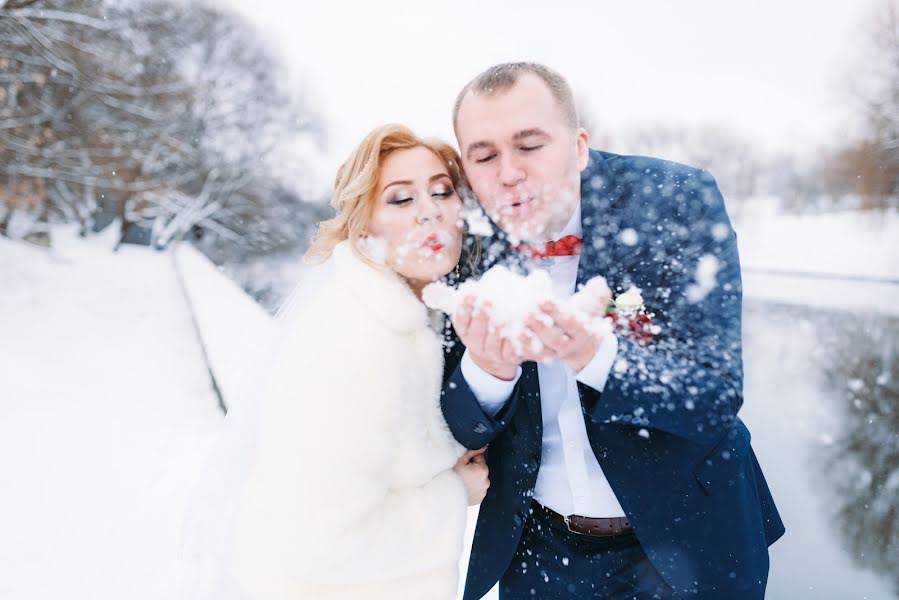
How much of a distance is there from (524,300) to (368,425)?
Result: 0.62m

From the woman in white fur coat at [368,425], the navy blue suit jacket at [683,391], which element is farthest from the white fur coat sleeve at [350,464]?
the navy blue suit jacket at [683,391]

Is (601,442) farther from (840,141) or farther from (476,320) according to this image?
(840,141)

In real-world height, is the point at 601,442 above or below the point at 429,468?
above

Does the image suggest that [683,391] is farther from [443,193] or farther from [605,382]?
[443,193]

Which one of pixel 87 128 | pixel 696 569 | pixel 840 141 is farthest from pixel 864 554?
pixel 840 141

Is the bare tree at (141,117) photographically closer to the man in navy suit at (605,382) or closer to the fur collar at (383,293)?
the fur collar at (383,293)

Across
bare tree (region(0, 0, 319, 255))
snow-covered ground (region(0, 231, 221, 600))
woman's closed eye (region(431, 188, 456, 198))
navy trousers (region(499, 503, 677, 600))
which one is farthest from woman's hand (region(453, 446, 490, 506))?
bare tree (region(0, 0, 319, 255))

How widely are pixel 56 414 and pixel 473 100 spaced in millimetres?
7387

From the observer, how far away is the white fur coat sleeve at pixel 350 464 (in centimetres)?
175

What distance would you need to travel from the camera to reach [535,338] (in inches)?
59.1

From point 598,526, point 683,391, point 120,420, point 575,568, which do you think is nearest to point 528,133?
point 683,391

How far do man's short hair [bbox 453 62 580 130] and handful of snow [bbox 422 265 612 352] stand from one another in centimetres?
65

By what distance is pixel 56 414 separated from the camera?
7.18 meters

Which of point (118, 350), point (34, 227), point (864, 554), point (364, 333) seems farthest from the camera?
point (34, 227)
